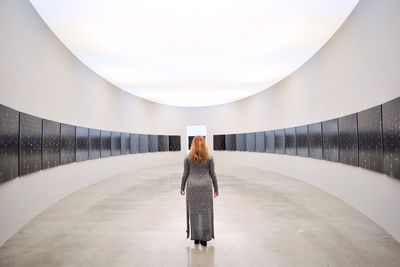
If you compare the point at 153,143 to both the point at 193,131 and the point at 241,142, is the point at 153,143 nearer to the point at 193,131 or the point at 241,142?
the point at 193,131

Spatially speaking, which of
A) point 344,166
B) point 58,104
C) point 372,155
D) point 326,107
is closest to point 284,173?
point 326,107

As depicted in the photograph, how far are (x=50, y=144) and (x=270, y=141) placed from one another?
461 inches

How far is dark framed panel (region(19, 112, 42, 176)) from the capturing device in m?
7.03

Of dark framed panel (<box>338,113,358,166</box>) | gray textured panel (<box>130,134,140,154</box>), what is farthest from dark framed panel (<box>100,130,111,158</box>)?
dark framed panel (<box>338,113,358,166</box>)

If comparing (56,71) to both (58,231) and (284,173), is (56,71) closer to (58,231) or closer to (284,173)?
(58,231)

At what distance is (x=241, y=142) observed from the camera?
915 inches

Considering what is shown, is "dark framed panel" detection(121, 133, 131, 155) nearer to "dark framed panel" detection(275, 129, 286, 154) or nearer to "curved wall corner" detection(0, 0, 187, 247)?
"curved wall corner" detection(0, 0, 187, 247)

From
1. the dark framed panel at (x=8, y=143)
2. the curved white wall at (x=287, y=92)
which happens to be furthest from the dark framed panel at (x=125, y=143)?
the dark framed panel at (x=8, y=143)

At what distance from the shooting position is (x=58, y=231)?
6.61 meters

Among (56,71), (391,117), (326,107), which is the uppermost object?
(56,71)

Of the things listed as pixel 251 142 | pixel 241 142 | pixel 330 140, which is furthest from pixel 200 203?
pixel 241 142

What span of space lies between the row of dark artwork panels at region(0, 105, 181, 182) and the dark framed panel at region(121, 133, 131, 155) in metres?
0.99

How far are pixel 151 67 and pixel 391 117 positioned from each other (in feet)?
31.7

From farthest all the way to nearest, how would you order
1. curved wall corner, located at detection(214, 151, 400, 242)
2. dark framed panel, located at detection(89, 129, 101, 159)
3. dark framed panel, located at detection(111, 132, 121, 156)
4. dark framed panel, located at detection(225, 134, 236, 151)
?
dark framed panel, located at detection(225, 134, 236, 151) < dark framed panel, located at detection(111, 132, 121, 156) < dark framed panel, located at detection(89, 129, 101, 159) < curved wall corner, located at detection(214, 151, 400, 242)
